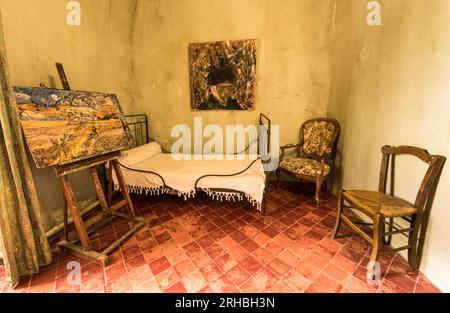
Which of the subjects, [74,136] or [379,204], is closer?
[379,204]

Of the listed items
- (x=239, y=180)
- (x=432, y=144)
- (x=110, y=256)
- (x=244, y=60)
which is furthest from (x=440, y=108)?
(x=110, y=256)

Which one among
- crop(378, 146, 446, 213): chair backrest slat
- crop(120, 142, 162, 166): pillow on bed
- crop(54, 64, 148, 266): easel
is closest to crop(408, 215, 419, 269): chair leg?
crop(378, 146, 446, 213): chair backrest slat

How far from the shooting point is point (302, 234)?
224cm

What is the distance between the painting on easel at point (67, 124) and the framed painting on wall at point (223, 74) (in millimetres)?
1664

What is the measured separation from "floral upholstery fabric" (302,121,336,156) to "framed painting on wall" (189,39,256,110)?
106cm

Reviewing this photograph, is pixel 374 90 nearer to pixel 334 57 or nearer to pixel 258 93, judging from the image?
pixel 334 57

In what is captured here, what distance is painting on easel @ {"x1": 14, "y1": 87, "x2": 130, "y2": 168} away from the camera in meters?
1.63

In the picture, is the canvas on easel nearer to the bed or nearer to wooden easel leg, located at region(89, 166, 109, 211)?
wooden easel leg, located at region(89, 166, 109, 211)

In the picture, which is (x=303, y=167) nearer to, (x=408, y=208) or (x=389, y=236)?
(x=389, y=236)

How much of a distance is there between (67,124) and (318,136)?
3393mm

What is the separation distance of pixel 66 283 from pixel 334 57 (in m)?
4.38

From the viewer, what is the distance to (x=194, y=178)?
2615mm

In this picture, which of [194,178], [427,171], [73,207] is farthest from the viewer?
[194,178]

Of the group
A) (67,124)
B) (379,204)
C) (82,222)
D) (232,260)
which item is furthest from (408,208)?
(67,124)
